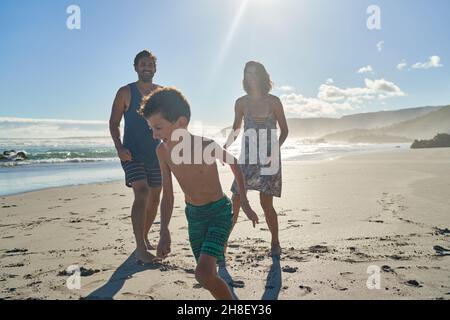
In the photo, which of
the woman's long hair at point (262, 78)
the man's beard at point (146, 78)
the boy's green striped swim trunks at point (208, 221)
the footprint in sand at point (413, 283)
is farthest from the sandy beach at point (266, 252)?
the man's beard at point (146, 78)

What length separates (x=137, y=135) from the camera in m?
3.99

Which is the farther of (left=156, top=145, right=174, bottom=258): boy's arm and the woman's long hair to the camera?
the woman's long hair

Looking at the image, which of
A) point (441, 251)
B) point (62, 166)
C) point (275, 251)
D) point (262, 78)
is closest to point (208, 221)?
point (275, 251)

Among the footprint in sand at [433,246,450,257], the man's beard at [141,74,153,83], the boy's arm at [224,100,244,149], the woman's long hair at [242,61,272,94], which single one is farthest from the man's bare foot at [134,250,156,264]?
the footprint in sand at [433,246,450,257]

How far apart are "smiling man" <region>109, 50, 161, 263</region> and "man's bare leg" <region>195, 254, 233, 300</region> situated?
153 cm

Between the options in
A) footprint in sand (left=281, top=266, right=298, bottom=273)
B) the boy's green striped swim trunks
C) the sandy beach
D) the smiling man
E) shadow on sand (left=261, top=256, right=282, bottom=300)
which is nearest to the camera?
the boy's green striped swim trunks

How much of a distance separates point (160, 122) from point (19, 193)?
745 centimetres

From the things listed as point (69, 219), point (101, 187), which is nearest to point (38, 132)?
point (101, 187)

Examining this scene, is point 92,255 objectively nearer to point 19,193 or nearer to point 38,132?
point 19,193

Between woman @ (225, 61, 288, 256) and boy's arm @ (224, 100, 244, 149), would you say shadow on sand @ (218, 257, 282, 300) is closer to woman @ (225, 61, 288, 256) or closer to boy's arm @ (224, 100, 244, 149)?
woman @ (225, 61, 288, 256)

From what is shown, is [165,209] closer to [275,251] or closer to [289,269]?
[289,269]

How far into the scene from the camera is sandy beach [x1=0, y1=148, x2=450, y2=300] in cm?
291

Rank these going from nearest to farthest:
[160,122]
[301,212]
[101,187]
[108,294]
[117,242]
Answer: [160,122], [108,294], [117,242], [301,212], [101,187]
